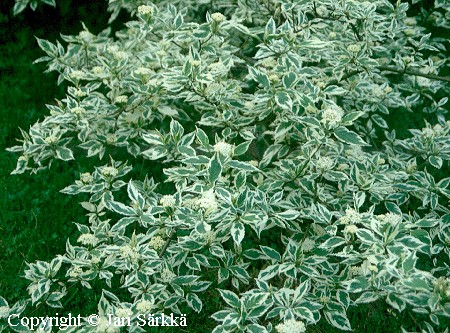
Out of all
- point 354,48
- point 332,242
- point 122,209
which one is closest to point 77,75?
point 122,209

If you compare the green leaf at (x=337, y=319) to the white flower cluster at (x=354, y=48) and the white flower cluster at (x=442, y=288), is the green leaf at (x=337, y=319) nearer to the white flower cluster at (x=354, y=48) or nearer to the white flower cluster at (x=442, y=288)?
the white flower cluster at (x=442, y=288)

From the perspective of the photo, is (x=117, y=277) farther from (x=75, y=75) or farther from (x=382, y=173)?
(x=382, y=173)

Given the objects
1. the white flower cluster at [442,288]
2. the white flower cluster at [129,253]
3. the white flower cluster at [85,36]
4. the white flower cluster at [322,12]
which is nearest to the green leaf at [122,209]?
the white flower cluster at [129,253]

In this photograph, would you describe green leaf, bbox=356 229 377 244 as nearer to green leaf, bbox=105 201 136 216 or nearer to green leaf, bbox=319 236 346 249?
green leaf, bbox=319 236 346 249

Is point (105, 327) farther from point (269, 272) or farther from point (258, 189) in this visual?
point (258, 189)

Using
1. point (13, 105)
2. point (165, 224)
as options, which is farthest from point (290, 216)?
point (13, 105)

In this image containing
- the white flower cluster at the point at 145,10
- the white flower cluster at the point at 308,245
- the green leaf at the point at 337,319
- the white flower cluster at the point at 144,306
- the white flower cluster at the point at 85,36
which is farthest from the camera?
the white flower cluster at the point at 85,36
